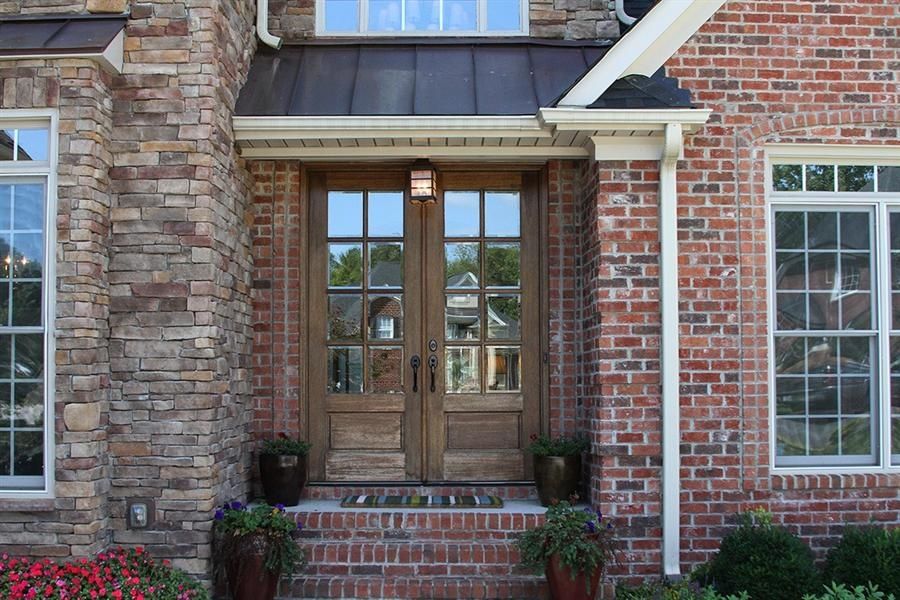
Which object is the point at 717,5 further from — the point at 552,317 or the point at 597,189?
the point at 552,317

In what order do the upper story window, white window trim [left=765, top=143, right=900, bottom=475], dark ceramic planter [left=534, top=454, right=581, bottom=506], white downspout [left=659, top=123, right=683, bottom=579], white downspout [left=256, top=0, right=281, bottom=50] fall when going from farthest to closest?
the upper story window
white downspout [left=256, top=0, right=281, bottom=50]
dark ceramic planter [left=534, top=454, right=581, bottom=506]
white window trim [left=765, top=143, right=900, bottom=475]
white downspout [left=659, top=123, right=683, bottom=579]

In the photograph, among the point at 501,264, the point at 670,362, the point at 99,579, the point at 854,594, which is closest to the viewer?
the point at 99,579

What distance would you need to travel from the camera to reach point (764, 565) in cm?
469

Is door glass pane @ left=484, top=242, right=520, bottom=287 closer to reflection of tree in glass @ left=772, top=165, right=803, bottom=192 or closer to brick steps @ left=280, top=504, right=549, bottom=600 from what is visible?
brick steps @ left=280, top=504, right=549, bottom=600

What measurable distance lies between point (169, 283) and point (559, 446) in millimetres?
2756

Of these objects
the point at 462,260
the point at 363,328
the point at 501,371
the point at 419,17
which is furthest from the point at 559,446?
the point at 419,17

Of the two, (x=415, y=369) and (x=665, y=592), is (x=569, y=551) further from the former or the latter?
(x=415, y=369)

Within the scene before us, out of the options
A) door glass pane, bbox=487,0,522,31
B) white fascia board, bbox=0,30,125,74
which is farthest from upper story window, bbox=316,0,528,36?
white fascia board, bbox=0,30,125,74

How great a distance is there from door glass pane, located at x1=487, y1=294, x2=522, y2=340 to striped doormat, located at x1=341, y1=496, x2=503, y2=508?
3.87 ft

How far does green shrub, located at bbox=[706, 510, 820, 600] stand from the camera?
4.62 meters

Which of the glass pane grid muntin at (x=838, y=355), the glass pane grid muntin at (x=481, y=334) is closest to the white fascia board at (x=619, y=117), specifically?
the glass pane grid muntin at (x=838, y=355)

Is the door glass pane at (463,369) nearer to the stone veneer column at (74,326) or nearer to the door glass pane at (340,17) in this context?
the stone veneer column at (74,326)

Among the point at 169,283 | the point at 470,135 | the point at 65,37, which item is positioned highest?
the point at 65,37

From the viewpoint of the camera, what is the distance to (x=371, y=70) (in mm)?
5789
